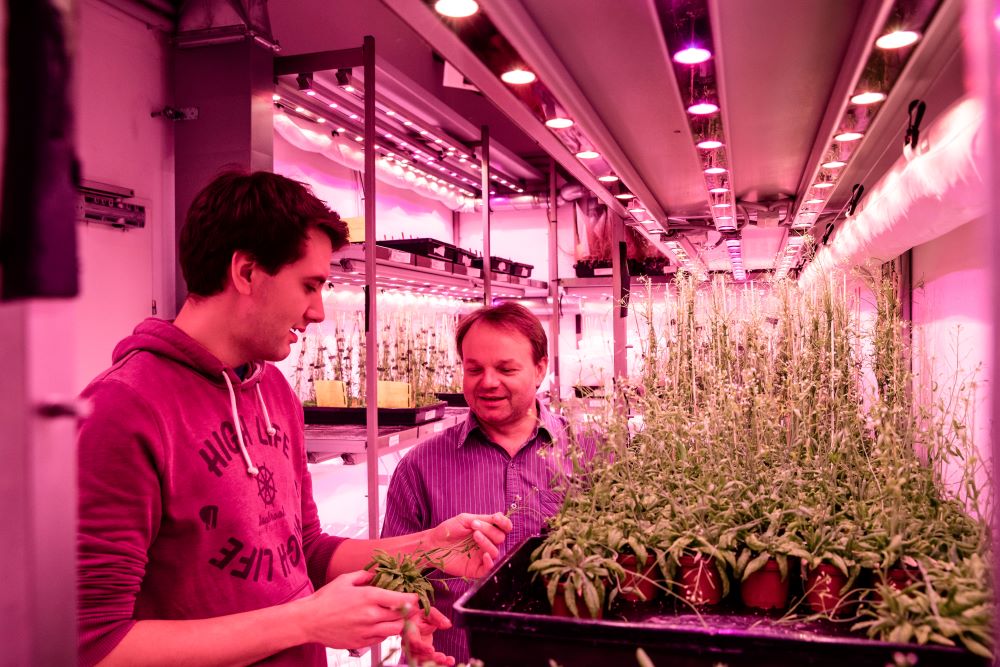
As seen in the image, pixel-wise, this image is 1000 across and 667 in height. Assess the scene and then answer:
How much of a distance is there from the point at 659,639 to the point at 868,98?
1.43m

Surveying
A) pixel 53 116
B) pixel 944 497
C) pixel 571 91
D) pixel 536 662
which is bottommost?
pixel 536 662

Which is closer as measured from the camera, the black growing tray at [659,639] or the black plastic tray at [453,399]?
the black growing tray at [659,639]

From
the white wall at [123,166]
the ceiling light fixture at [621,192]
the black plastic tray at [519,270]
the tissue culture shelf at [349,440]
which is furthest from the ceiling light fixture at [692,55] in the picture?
the black plastic tray at [519,270]

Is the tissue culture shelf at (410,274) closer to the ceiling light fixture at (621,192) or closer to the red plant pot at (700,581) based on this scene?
the ceiling light fixture at (621,192)

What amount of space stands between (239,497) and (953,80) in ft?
6.84

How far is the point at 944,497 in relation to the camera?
137 centimetres

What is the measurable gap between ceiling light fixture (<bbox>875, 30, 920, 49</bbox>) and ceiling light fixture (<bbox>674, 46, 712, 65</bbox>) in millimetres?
310

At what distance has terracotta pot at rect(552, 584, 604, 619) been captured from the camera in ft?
3.49

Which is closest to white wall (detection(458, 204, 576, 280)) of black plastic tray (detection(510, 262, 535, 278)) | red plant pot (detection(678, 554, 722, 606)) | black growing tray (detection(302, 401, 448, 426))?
black plastic tray (detection(510, 262, 535, 278))

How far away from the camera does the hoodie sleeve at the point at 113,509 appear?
43.3 inches

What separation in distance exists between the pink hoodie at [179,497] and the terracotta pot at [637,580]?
0.66m

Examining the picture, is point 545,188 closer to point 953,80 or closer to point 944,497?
point 953,80

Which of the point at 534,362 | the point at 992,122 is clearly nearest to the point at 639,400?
the point at 534,362

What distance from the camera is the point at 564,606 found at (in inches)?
42.6
